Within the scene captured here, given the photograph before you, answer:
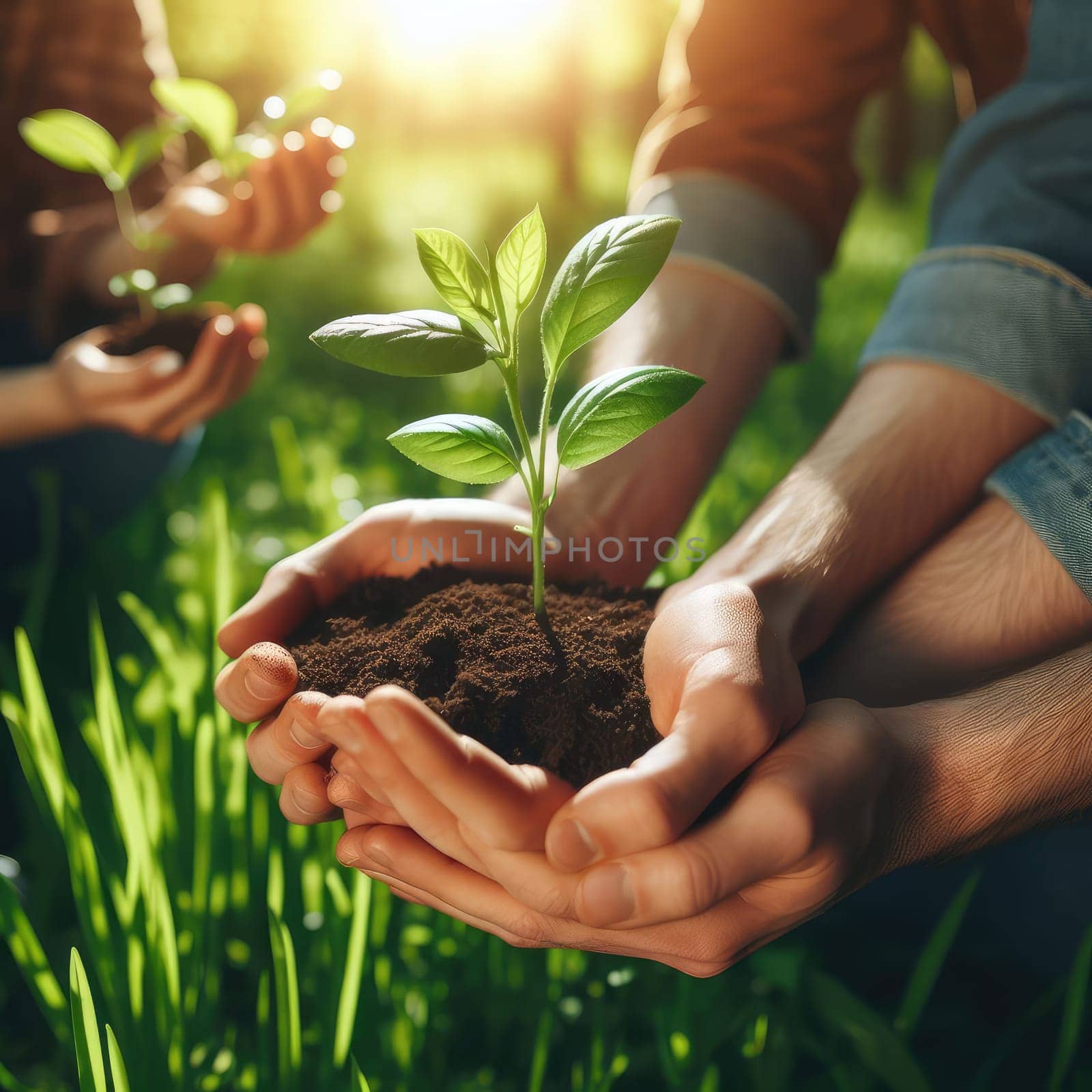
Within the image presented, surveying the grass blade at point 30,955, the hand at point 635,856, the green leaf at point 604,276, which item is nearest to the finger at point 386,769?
the hand at point 635,856

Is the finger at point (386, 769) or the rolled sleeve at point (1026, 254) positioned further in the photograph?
the rolled sleeve at point (1026, 254)

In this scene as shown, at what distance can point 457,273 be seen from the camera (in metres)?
0.70

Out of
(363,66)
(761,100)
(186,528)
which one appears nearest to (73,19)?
(186,528)

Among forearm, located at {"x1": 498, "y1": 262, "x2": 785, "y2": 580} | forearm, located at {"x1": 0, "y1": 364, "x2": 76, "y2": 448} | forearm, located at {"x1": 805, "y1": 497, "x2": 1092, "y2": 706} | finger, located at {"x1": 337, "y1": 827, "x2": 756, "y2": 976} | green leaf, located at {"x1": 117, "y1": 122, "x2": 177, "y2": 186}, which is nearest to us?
finger, located at {"x1": 337, "y1": 827, "x2": 756, "y2": 976}

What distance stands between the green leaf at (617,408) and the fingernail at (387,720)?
0.24 metres

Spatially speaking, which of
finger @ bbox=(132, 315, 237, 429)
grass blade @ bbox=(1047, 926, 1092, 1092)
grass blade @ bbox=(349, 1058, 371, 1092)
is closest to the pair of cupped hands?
grass blade @ bbox=(349, 1058, 371, 1092)

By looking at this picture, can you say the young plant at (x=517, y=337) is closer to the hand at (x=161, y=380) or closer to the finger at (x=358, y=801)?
the finger at (x=358, y=801)

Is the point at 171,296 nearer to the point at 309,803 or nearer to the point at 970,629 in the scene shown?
the point at 309,803

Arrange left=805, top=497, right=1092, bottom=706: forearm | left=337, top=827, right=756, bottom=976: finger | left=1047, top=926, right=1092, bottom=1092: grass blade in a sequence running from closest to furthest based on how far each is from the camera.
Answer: left=337, top=827, right=756, bottom=976: finger < left=1047, top=926, right=1092, bottom=1092: grass blade < left=805, top=497, right=1092, bottom=706: forearm

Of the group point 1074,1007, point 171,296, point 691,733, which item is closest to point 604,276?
point 691,733

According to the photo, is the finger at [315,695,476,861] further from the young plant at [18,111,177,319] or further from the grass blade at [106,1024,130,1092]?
the young plant at [18,111,177,319]

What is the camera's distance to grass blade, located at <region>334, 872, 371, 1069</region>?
81 cm

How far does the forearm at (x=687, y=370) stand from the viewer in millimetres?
1092

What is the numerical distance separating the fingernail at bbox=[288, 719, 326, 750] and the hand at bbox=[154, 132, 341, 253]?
3.21ft
